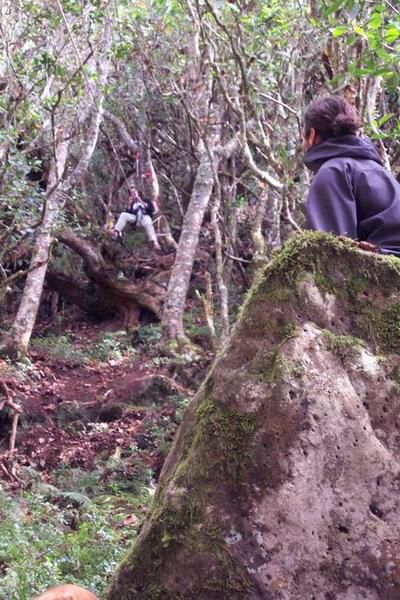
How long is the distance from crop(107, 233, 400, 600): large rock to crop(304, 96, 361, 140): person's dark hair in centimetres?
65

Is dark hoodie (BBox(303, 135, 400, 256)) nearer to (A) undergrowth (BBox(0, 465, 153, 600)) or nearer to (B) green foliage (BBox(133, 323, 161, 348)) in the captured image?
(A) undergrowth (BBox(0, 465, 153, 600))

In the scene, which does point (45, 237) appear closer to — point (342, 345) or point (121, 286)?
point (121, 286)

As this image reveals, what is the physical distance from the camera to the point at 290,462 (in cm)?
312

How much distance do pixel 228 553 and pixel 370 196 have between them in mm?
1714

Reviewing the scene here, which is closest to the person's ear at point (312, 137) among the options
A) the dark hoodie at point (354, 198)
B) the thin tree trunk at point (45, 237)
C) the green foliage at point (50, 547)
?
the dark hoodie at point (354, 198)

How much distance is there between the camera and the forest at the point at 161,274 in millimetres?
3293

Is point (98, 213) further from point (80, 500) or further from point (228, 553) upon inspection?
point (228, 553)

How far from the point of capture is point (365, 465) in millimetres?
3199

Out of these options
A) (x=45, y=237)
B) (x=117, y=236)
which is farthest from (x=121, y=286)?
(x=45, y=237)

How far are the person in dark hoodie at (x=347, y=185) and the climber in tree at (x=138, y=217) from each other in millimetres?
12625

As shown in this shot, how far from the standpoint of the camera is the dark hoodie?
3.62 meters

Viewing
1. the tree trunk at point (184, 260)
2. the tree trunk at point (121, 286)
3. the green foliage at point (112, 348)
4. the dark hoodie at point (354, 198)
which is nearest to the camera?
the dark hoodie at point (354, 198)

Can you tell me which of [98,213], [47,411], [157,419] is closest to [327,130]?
[157,419]

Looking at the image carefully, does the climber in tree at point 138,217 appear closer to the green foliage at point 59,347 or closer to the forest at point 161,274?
the forest at point 161,274
